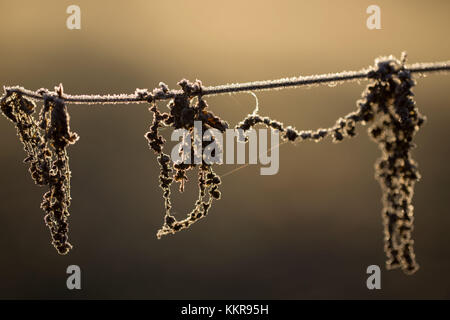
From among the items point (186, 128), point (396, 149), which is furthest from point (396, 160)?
point (186, 128)

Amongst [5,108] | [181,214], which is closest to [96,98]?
[5,108]

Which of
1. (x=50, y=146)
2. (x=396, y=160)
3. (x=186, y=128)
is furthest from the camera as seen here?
(x=50, y=146)

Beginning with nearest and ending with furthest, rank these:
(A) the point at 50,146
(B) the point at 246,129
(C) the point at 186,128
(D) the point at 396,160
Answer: (D) the point at 396,160 → (B) the point at 246,129 → (C) the point at 186,128 → (A) the point at 50,146

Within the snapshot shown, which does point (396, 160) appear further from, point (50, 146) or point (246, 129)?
point (50, 146)

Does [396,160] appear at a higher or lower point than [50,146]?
lower

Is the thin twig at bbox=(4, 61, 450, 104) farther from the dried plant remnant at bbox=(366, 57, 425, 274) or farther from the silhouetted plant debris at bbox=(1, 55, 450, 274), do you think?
the dried plant remnant at bbox=(366, 57, 425, 274)

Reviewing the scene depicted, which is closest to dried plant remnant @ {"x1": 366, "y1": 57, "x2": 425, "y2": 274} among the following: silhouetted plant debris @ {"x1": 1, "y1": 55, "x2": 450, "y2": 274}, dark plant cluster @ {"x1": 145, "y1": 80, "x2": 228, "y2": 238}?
silhouetted plant debris @ {"x1": 1, "y1": 55, "x2": 450, "y2": 274}

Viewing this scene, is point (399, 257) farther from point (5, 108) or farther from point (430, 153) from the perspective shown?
point (430, 153)

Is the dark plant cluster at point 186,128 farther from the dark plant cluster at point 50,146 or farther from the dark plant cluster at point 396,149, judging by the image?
the dark plant cluster at point 396,149
